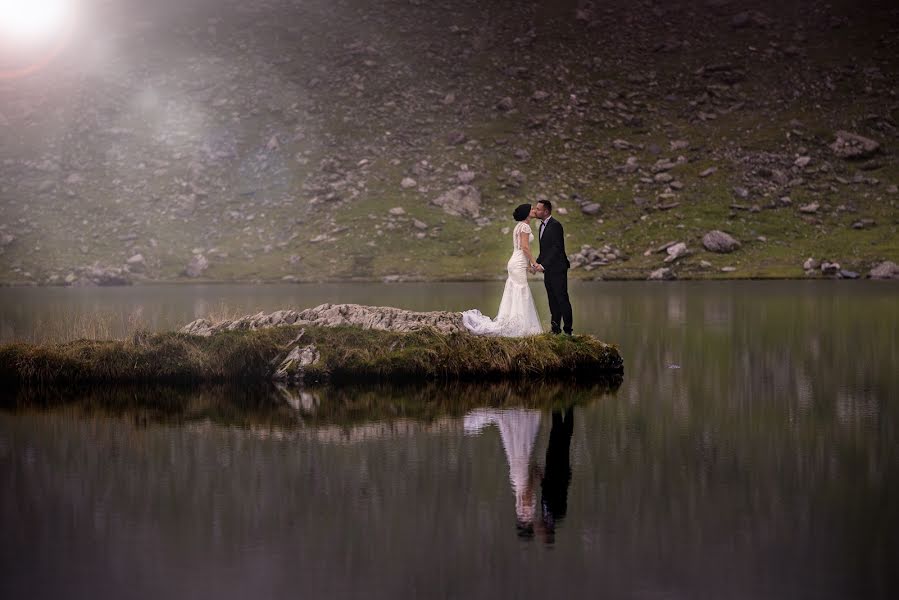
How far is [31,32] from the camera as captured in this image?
185 metres

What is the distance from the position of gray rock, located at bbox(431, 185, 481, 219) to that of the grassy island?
107 meters

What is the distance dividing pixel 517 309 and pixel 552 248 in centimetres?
249

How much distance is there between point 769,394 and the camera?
28.0m

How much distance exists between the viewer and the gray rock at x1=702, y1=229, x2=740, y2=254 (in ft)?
401

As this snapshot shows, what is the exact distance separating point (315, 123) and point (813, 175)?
73.0 metres

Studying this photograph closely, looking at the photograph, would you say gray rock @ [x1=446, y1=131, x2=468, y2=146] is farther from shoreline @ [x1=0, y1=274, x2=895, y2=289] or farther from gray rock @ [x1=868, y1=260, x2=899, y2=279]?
gray rock @ [x1=868, y1=260, x2=899, y2=279]

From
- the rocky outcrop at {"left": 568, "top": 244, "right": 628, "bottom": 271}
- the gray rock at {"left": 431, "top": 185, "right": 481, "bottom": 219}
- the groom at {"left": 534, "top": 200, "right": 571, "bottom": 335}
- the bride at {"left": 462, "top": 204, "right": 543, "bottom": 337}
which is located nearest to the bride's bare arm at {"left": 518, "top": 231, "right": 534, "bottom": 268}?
the bride at {"left": 462, "top": 204, "right": 543, "bottom": 337}

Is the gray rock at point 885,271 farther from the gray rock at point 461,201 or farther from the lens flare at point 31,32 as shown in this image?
the lens flare at point 31,32

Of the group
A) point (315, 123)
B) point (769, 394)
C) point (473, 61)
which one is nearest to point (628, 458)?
point (769, 394)

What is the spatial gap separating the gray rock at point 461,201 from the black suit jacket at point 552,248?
105 meters

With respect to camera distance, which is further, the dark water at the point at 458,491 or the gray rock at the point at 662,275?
the gray rock at the point at 662,275

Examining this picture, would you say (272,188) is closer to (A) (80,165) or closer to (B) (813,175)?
(A) (80,165)

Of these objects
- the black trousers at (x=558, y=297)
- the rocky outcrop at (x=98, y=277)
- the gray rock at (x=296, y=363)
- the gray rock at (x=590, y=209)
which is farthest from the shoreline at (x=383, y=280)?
the gray rock at (x=296, y=363)

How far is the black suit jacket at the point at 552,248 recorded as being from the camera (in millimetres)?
32625
